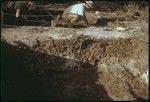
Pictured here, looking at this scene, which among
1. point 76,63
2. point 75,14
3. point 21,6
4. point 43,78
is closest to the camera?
point 43,78

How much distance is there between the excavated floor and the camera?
28.7ft

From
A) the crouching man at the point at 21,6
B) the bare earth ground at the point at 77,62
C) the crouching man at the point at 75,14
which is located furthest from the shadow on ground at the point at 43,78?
the crouching man at the point at 21,6

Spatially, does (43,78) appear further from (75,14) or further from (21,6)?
(21,6)

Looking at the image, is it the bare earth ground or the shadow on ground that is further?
the bare earth ground

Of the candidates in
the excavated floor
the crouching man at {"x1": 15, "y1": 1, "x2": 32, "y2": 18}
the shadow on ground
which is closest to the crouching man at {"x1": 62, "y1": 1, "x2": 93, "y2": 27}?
the excavated floor

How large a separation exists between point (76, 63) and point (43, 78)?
104 cm

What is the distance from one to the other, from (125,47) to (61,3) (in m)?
4.55

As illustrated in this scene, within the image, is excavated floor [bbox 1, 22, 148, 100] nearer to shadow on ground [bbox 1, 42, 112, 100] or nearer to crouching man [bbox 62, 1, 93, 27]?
shadow on ground [bbox 1, 42, 112, 100]

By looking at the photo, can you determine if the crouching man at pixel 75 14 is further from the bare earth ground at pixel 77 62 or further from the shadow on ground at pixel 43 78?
the shadow on ground at pixel 43 78

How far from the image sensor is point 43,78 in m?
9.35

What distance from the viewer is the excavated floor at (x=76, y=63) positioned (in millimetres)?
8741

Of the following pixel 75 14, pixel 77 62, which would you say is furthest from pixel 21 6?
pixel 77 62

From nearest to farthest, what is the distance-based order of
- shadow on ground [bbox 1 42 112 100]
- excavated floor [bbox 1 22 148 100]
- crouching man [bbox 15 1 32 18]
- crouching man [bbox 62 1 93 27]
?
shadow on ground [bbox 1 42 112 100] < excavated floor [bbox 1 22 148 100] < crouching man [bbox 62 1 93 27] < crouching man [bbox 15 1 32 18]

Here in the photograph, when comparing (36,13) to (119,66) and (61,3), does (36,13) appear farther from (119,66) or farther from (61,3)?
(119,66)
